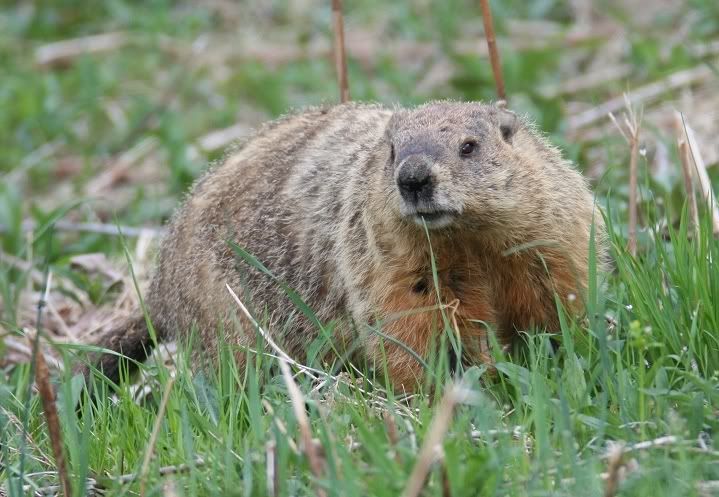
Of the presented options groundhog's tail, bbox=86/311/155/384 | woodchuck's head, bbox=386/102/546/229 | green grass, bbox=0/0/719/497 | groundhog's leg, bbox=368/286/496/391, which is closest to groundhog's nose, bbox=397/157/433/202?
woodchuck's head, bbox=386/102/546/229

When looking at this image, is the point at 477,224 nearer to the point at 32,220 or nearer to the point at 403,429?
the point at 403,429

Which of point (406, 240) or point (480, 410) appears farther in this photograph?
point (406, 240)

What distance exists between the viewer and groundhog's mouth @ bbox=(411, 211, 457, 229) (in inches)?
145

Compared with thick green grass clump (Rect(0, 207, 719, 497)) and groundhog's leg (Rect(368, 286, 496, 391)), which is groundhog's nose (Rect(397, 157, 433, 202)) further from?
thick green grass clump (Rect(0, 207, 719, 497))

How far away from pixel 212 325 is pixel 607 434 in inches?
83.2

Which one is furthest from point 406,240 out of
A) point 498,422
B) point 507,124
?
point 498,422

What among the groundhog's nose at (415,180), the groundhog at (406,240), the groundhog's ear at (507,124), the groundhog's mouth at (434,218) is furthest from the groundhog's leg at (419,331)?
the groundhog's ear at (507,124)

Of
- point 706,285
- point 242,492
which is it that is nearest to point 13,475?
point 242,492

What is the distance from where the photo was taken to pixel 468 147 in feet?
12.9

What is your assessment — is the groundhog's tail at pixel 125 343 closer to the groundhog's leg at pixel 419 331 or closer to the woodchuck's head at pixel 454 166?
the groundhog's leg at pixel 419 331

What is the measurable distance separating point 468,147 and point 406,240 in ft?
1.26

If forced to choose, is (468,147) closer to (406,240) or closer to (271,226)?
(406,240)

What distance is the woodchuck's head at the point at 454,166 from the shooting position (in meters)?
3.68

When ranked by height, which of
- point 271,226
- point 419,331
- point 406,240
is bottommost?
point 419,331
